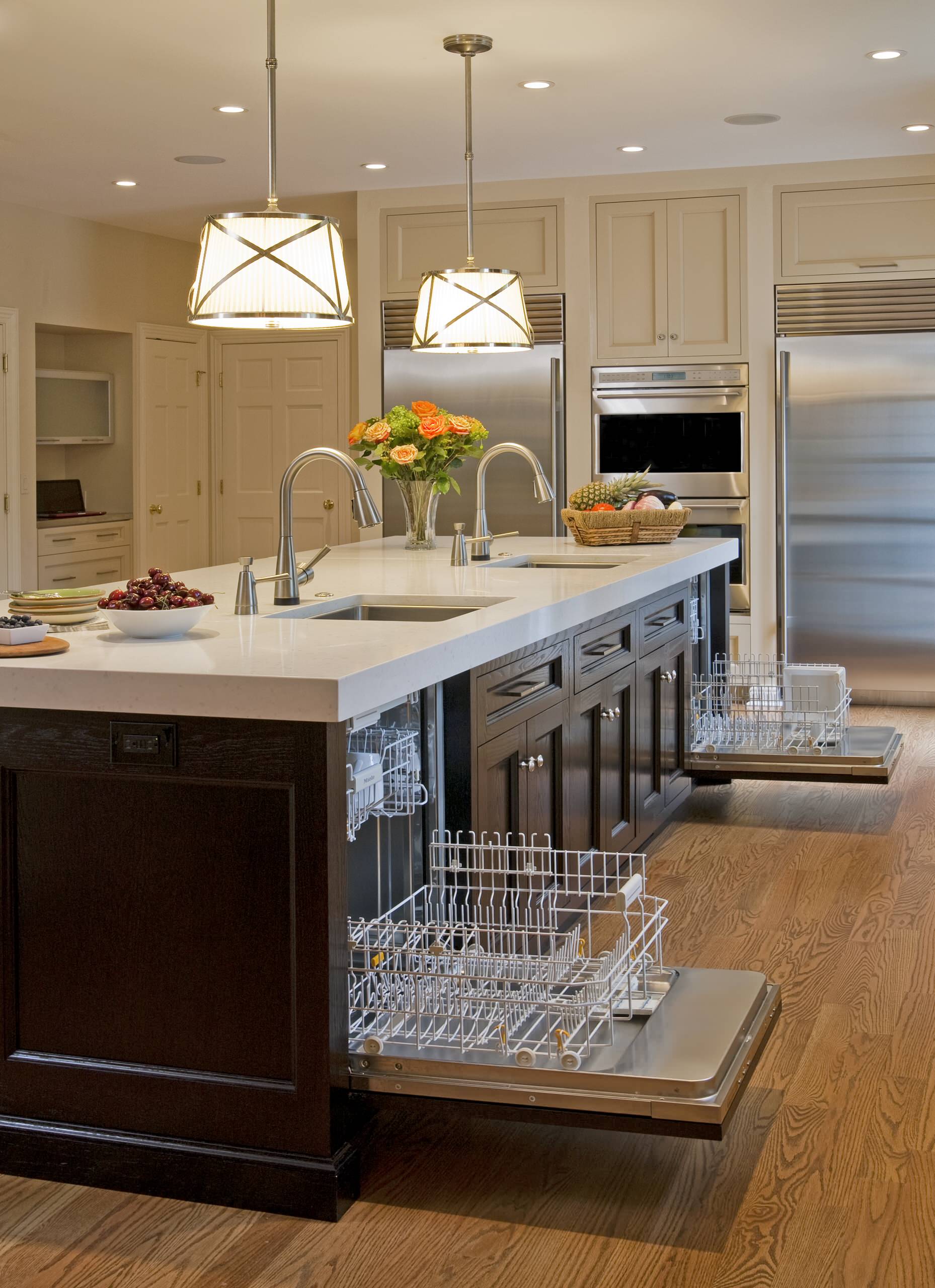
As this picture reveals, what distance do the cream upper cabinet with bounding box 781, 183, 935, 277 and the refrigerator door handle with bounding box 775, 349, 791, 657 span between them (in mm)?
464

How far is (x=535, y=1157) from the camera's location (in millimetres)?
2350

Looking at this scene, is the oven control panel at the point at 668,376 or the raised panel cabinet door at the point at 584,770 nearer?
the raised panel cabinet door at the point at 584,770

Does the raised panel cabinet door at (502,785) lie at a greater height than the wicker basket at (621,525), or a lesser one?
lesser

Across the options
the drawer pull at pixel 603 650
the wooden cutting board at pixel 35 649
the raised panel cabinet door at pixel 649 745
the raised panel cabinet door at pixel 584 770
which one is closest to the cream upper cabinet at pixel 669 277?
the raised panel cabinet door at pixel 649 745

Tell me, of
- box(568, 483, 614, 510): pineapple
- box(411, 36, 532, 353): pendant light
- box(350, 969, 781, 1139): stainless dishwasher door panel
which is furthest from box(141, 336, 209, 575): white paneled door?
box(350, 969, 781, 1139): stainless dishwasher door panel

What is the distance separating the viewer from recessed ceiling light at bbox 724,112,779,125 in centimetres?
562

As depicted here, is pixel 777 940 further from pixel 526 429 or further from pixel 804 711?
pixel 526 429

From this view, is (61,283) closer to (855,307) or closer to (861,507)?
(855,307)

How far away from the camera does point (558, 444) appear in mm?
6969

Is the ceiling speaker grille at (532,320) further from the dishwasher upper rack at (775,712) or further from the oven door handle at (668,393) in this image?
the dishwasher upper rack at (775,712)

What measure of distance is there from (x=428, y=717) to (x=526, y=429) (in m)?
4.38

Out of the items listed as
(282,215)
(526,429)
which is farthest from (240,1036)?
(526,429)

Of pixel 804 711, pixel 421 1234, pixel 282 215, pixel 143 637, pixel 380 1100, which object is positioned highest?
pixel 282 215

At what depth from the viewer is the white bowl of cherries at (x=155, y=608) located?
2.50 meters
